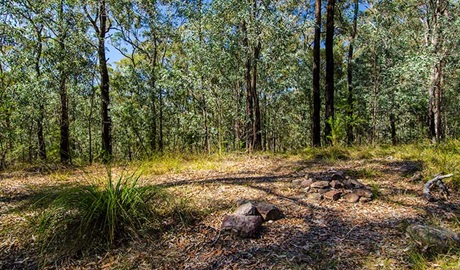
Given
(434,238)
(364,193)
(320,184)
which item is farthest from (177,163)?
(434,238)

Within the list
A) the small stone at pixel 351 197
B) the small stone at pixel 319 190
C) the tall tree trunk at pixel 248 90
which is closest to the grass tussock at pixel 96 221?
the small stone at pixel 319 190

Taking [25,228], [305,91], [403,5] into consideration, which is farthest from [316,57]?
[305,91]

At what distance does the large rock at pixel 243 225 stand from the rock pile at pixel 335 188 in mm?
960

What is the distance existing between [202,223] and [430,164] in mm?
3165

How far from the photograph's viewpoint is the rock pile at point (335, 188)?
9.75 feet

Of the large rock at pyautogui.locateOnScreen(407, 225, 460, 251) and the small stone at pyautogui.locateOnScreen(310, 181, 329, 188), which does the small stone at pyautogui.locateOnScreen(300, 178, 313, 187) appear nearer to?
the small stone at pyautogui.locateOnScreen(310, 181, 329, 188)

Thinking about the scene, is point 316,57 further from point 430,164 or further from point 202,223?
point 202,223

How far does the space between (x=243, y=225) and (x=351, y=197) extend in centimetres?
135

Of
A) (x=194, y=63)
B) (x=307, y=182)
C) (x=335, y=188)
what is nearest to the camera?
(x=335, y=188)

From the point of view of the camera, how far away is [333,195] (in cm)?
298

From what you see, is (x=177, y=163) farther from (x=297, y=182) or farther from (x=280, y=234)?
(x=280, y=234)

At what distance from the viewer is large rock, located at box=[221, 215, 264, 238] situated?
7.46 feet

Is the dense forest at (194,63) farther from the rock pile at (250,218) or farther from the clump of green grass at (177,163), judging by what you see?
the rock pile at (250,218)

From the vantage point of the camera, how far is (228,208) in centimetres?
277
